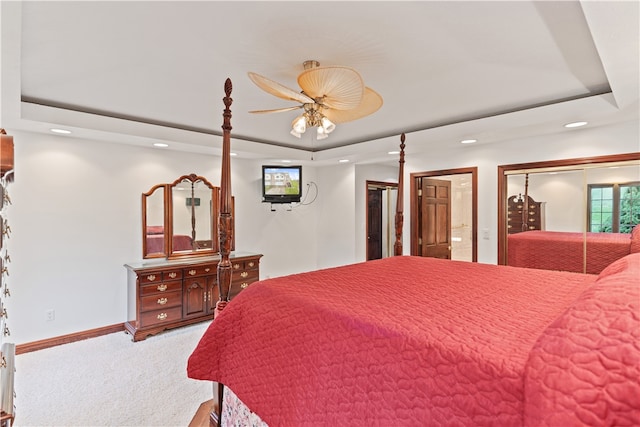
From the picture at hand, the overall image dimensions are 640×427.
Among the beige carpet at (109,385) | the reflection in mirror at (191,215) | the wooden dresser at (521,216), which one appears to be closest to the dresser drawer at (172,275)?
the reflection in mirror at (191,215)

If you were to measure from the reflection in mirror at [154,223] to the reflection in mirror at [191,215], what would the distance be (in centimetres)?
12

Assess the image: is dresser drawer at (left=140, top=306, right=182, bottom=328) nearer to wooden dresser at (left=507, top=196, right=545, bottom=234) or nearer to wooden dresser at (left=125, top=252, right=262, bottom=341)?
wooden dresser at (left=125, top=252, right=262, bottom=341)

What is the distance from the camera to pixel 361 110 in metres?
2.44

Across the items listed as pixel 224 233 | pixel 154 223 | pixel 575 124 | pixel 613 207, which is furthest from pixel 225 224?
pixel 613 207

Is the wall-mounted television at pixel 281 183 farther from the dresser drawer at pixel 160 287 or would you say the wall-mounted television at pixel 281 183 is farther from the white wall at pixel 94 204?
the dresser drawer at pixel 160 287

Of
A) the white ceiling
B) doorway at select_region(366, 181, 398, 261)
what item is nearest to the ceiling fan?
the white ceiling

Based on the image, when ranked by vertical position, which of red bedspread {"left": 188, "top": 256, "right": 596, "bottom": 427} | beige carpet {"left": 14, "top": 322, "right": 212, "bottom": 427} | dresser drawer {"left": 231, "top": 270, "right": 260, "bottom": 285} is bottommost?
beige carpet {"left": 14, "top": 322, "right": 212, "bottom": 427}

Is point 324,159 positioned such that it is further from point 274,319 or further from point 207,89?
point 274,319

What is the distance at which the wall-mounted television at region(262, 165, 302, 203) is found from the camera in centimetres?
489

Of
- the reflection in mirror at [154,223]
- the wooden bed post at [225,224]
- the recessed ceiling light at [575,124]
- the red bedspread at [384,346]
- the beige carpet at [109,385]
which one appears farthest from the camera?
the reflection in mirror at [154,223]

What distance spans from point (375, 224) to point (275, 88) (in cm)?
471

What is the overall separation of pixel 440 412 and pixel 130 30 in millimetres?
2473

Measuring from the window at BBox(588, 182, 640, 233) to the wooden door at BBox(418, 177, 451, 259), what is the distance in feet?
5.67

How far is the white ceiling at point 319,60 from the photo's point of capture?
67.5 inches
